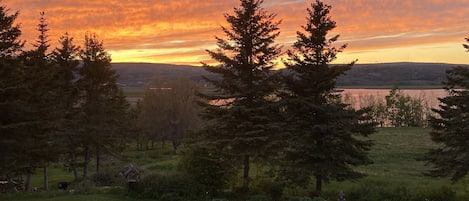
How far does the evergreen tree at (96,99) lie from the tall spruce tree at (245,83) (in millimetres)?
15437

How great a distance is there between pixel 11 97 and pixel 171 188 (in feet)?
31.1

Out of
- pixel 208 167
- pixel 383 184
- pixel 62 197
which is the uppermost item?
pixel 208 167

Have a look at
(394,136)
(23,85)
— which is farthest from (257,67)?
(394,136)

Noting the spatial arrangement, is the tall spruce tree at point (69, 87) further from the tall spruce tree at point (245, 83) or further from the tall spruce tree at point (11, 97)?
the tall spruce tree at point (245, 83)

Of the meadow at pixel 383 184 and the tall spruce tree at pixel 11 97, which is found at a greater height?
the tall spruce tree at pixel 11 97

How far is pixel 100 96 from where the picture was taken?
38.5 metres

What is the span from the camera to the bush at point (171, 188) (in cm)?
2342

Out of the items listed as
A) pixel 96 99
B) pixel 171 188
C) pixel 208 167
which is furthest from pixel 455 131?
pixel 96 99

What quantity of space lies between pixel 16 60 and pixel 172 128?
1681 inches

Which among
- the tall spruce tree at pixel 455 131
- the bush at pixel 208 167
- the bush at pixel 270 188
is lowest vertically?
the bush at pixel 270 188

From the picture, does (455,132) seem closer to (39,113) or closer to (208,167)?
(208,167)

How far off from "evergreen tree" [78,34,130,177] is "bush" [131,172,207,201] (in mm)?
12482

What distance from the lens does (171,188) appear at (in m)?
23.9

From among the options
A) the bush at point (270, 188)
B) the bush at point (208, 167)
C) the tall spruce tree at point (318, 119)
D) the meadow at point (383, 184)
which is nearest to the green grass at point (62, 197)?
the meadow at point (383, 184)
